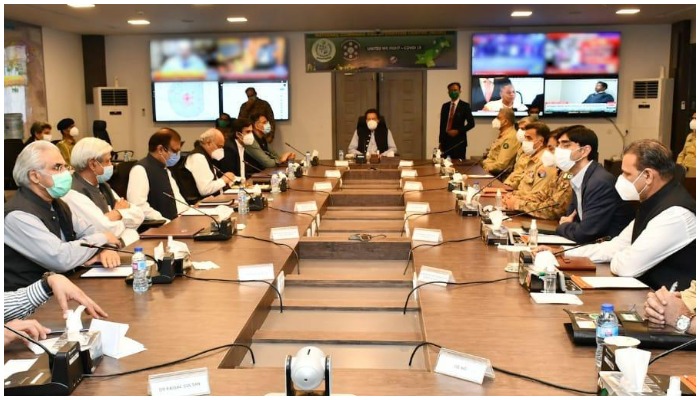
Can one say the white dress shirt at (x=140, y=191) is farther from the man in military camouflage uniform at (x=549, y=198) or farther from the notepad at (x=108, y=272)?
the man in military camouflage uniform at (x=549, y=198)

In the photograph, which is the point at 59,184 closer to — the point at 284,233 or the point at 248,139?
the point at 284,233

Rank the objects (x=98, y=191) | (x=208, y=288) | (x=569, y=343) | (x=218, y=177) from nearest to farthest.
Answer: (x=569, y=343), (x=208, y=288), (x=98, y=191), (x=218, y=177)

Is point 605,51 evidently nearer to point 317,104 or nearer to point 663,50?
point 663,50

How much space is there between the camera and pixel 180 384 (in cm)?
149

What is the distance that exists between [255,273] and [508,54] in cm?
830

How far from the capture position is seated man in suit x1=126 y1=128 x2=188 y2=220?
431cm

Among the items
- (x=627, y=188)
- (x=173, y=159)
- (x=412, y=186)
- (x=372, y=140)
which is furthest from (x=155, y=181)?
(x=372, y=140)

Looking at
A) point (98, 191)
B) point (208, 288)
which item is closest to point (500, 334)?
point (208, 288)

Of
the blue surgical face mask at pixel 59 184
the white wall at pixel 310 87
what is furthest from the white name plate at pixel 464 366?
the white wall at pixel 310 87

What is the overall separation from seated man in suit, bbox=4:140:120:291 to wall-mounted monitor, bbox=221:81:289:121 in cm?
771

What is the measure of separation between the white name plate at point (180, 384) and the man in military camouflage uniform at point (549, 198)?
8.92 feet

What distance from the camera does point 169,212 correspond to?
455 centimetres

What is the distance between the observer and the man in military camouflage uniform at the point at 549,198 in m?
3.92

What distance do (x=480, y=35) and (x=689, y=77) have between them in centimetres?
289
